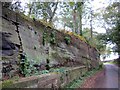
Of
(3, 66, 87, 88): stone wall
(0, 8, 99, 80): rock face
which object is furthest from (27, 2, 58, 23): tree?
(3, 66, 87, 88): stone wall

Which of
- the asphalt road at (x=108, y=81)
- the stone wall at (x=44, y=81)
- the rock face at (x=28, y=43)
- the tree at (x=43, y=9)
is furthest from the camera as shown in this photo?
the tree at (x=43, y=9)

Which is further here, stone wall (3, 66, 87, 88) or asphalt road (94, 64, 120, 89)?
asphalt road (94, 64, 120, 89)

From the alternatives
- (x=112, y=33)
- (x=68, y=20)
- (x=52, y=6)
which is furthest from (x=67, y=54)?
(x=68, y=20)

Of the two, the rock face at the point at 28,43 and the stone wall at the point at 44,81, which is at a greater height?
the rock face at the point at 28,43

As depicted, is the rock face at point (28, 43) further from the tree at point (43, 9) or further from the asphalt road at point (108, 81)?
the tree at point (43, 9)

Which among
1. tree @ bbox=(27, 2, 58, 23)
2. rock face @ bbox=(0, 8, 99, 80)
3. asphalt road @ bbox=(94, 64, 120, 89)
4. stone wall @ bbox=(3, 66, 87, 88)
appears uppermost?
tree @ bbox=(27, 2, 58, 23)

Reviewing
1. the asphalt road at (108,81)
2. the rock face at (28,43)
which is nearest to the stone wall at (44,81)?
the rock face at (28,43)

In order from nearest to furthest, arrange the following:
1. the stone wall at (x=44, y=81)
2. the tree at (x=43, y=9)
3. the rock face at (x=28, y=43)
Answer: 1. the stone wall at (x=44, y=81)
2. the rock face at (x=28, y=43)
3. the tree at (x=43, y=9)

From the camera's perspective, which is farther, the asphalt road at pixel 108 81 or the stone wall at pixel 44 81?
the asphalt road at pixel 108 81

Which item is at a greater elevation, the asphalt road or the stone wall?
the stone wall

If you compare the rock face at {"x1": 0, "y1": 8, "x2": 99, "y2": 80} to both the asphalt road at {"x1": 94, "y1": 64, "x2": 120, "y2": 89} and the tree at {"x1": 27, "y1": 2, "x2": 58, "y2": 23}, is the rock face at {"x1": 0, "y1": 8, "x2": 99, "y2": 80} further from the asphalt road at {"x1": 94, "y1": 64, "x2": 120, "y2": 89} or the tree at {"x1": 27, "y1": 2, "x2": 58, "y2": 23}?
the tree at {"x1": 27, "y1": 2, "x2": 58, "y2": 23}

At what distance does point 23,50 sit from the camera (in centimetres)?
628

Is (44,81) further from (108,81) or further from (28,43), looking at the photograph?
(108,81)

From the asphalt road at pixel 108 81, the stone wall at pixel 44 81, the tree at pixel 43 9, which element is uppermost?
the tree at pixel 43 9
